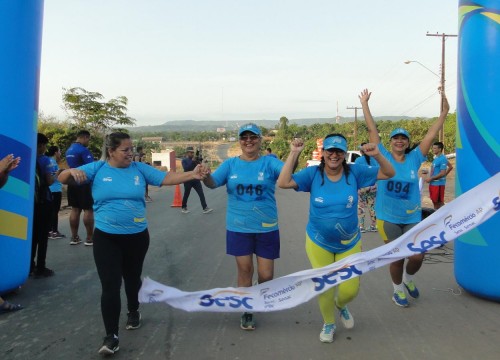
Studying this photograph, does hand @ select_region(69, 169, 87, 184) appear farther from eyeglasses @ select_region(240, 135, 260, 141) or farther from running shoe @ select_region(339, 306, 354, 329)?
running shoe @ select_region(339, 306, 354, 329)

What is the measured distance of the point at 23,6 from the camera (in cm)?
467

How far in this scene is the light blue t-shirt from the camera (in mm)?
3754

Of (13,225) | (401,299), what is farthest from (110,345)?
(401,299)

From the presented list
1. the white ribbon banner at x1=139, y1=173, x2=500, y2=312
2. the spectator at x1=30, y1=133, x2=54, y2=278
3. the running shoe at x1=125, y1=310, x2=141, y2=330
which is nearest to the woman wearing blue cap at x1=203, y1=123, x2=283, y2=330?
the white ribbon banner at x1=139, y1=173, x2=500, y2=312

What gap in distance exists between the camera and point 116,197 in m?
3.85

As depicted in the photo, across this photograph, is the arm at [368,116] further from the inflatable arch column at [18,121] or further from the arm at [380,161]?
the inflatable arch column at [18,121]

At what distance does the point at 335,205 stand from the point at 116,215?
6.41 feet

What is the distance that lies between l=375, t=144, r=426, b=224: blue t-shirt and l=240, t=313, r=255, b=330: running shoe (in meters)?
1.84

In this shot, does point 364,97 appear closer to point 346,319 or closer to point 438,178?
point 346,319

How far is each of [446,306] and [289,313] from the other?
173cm

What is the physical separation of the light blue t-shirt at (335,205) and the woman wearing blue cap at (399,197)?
85 cm

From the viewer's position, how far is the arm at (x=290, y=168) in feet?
12.4

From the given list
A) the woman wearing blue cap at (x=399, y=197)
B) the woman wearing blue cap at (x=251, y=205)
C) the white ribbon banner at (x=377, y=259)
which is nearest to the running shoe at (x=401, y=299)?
the woman wearing blue cap at (x=399, y=197)

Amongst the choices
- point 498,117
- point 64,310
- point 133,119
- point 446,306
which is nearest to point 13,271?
point 64,310
